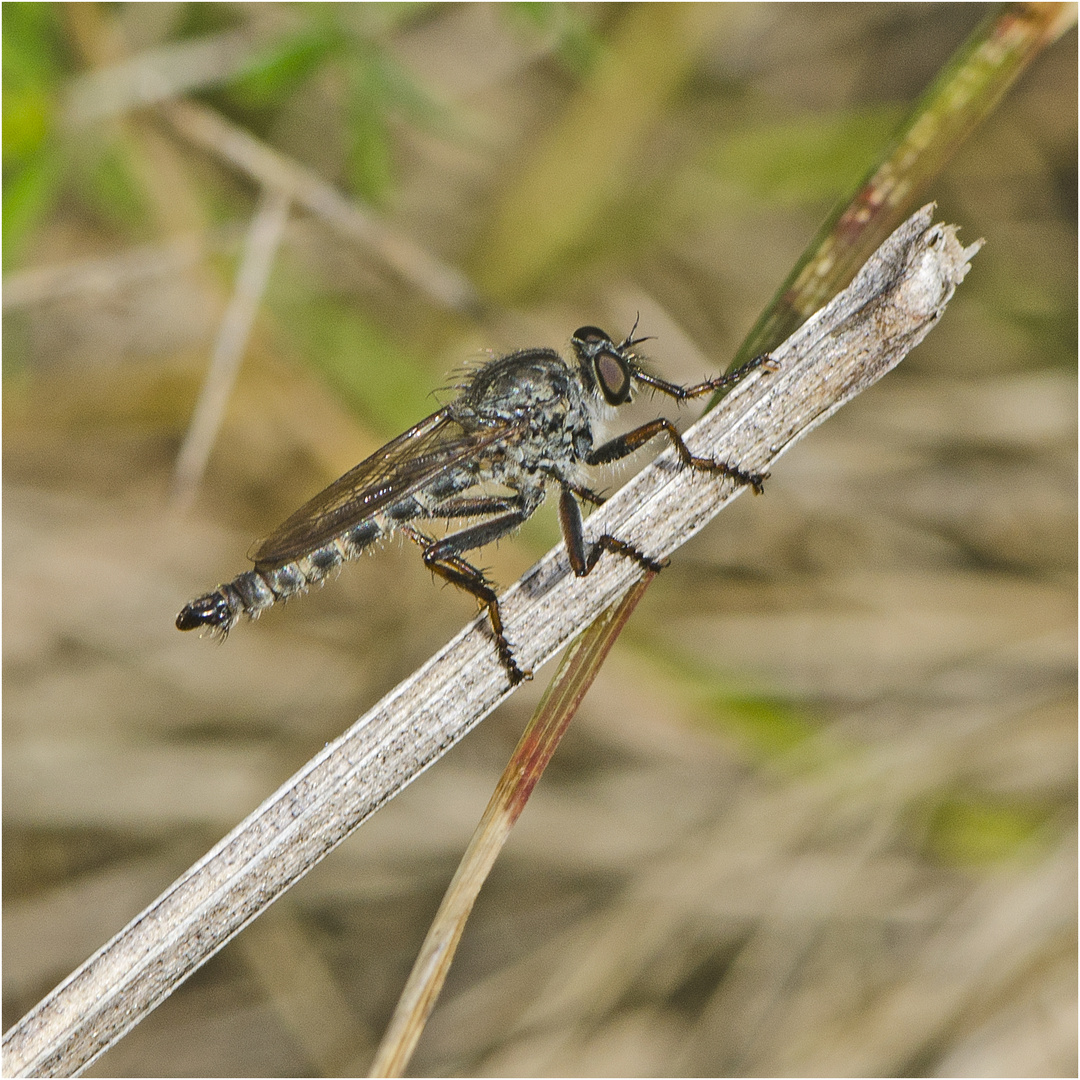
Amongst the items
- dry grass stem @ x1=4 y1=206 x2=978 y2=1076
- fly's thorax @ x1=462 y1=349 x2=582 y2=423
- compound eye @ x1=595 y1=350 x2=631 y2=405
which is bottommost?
dry grass stem @ x1=4 y1=206 x2=978 y2=1076

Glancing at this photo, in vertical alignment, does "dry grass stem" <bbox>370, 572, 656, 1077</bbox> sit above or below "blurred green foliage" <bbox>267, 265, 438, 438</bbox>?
below

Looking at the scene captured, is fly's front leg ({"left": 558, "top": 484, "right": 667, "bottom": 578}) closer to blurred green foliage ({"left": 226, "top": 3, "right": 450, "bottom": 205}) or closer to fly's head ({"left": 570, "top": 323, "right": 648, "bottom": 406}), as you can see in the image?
fly's head ({"left": 570, "top": 323, "right": 648, "bottom": 406})

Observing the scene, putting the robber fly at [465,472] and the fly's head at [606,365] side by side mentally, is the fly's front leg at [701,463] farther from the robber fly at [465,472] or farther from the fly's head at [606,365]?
the fly's head at [606,365]

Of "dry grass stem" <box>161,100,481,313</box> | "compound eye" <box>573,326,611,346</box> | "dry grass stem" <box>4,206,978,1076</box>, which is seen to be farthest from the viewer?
"dry grass stem" <box>161,100,481,313</box>

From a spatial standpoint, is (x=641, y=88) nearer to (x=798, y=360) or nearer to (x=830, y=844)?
(x=798, y=360)

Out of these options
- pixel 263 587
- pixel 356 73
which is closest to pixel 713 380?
pixel 263 587

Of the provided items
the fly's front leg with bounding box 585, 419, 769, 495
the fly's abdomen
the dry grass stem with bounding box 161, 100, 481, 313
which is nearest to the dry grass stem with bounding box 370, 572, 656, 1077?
the fly's front leg with bounding box 585, 419, 769, 495

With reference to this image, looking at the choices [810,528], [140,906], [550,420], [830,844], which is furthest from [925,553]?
[140,906]
